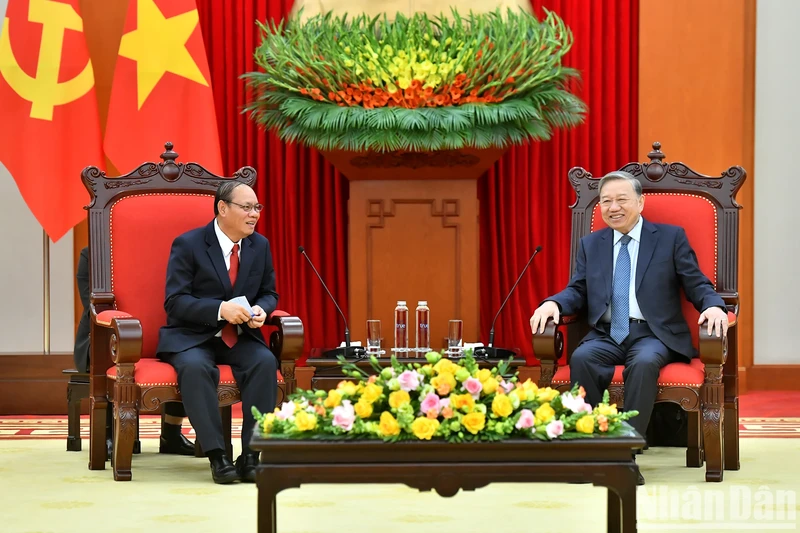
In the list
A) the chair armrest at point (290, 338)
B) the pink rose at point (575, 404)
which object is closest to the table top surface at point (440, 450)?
the pink rose at point (575, 404)

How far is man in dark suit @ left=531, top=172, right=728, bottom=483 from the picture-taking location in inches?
162

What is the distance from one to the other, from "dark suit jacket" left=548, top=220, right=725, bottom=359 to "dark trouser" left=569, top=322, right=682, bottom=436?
0.05 meters

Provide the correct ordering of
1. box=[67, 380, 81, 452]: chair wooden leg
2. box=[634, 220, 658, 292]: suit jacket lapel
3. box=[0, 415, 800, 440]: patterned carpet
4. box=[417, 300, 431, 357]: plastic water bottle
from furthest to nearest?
box=[417, 300, 431, 357]: plastic water bottle, box=[0, 415, 800, 440]: patterned carpet, box=[67, 380, 81, 452]: chair wooden leg, box=[634, 220, 658, 292]: suit jacket lapel

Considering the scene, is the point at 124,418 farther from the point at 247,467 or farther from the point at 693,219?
the point at 693,219

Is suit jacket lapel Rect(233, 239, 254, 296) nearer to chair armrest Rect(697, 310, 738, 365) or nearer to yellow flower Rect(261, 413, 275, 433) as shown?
yellow flower Rect(261, 413, 275, 433)

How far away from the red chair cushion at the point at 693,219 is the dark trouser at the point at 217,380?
1.68 m

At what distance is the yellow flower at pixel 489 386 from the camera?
8.88 ft

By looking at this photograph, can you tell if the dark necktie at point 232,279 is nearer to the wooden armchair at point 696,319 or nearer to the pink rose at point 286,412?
the wooden armchair at point 696,319

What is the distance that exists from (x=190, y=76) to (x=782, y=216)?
355cm

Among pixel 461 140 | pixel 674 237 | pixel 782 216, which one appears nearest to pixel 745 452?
pixel 674 237

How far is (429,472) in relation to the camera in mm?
2613

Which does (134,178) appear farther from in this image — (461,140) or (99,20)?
(99,20)

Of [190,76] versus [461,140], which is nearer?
[461,140]

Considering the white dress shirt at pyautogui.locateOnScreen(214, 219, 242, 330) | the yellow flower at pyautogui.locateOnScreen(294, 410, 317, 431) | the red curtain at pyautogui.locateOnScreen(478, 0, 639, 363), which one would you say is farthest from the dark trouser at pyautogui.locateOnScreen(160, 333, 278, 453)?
the red curtain at pyautogui.locateOnScreen(478, 0, 639, 363)
